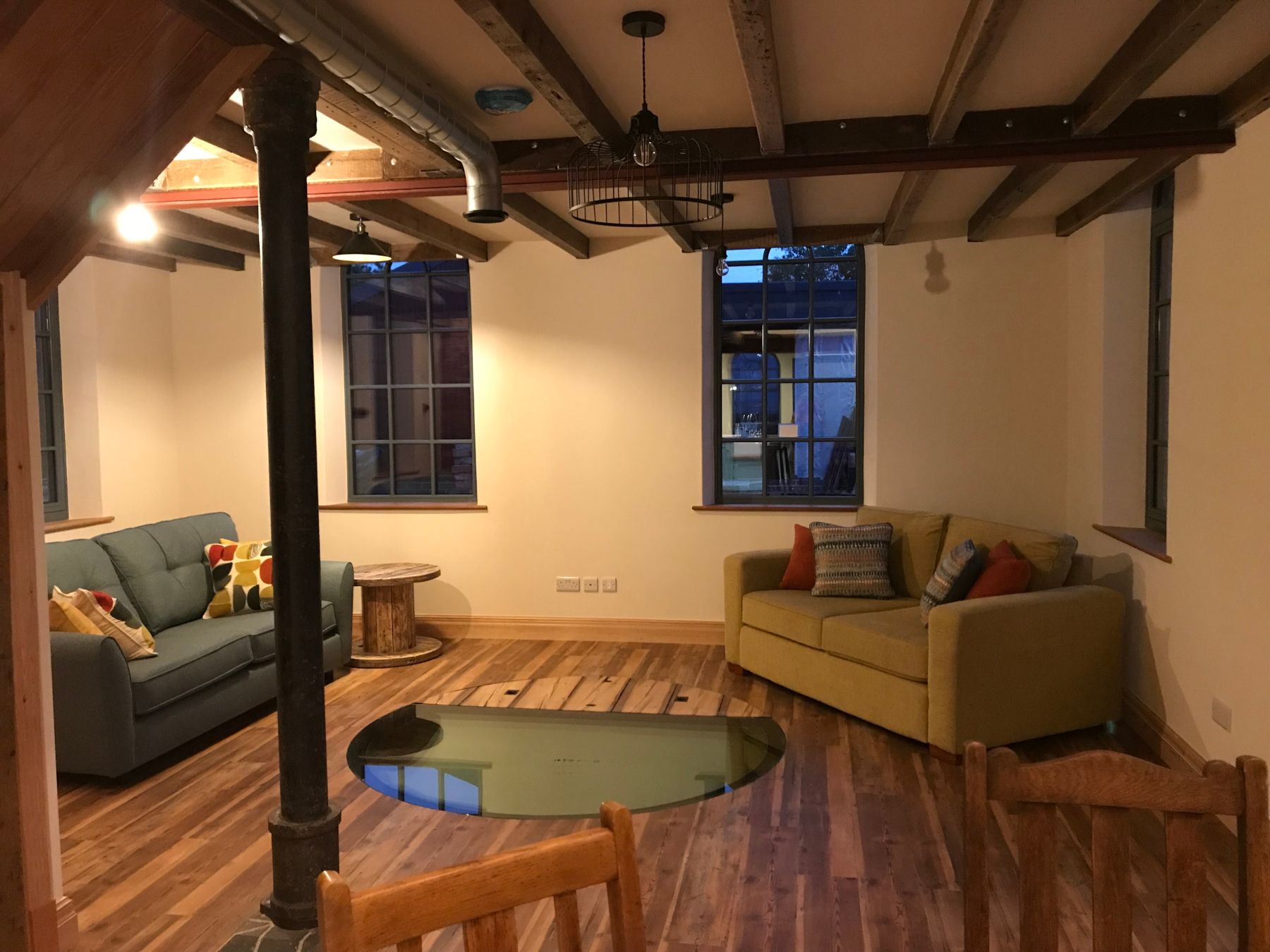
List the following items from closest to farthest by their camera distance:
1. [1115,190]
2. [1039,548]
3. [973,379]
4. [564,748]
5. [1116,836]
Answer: [1116,836] < [564,748] < [1115,190] < [1039,548] < [973,379]

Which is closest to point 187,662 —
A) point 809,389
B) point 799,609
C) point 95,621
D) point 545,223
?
point 95,621

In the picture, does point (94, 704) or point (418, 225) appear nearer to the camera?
point (94, 704)

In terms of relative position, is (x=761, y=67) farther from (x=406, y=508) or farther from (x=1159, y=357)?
(x=406, y=508)

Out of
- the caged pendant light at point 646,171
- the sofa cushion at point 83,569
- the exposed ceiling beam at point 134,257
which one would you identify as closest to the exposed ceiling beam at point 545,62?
the caged pendant light at point 646,171

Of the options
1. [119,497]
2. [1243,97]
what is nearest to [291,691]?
[1243,97]

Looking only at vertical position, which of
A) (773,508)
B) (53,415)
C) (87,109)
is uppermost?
(87,109)

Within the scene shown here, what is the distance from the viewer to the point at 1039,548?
505cm

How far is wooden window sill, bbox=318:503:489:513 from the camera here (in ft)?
22.7

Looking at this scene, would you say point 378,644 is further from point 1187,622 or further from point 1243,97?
point 1243,97

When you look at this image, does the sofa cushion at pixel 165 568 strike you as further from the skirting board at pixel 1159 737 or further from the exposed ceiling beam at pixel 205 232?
the skirting board at pixel 1159 737

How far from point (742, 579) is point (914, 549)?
958mm

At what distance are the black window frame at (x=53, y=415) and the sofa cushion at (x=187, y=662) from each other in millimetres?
1469

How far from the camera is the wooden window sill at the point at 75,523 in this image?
5871 millimetres

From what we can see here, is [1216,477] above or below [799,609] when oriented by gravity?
above
